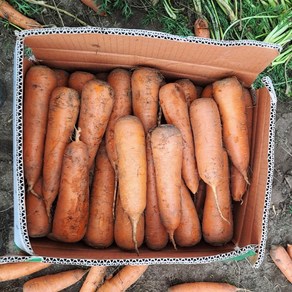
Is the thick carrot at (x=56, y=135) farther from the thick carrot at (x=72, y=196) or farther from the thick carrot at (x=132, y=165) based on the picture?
the thick carrot at (x=132, y=165)

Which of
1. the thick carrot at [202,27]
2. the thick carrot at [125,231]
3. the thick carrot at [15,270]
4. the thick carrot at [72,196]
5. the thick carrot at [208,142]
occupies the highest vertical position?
the thick carrot at [202,27]

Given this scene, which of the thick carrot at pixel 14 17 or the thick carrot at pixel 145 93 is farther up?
the thick carrot at pixel 14 17

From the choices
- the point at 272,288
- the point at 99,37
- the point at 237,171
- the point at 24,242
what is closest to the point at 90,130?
the point at 99,37

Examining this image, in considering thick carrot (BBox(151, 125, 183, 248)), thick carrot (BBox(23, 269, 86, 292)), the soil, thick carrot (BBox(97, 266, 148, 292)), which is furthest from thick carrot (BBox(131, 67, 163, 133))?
thick carrot (BBox(23, 269, 86, 292))

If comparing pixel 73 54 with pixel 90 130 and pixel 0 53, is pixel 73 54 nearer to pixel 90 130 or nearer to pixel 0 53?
pixel 90 130

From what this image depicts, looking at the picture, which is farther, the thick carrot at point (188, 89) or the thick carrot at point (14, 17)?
the thick carrot at point (14, 17)

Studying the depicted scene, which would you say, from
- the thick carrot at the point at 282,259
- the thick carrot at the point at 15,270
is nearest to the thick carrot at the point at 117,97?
the thick carrot at the point at 15,270

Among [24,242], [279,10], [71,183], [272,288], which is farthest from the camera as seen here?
[272,288]
